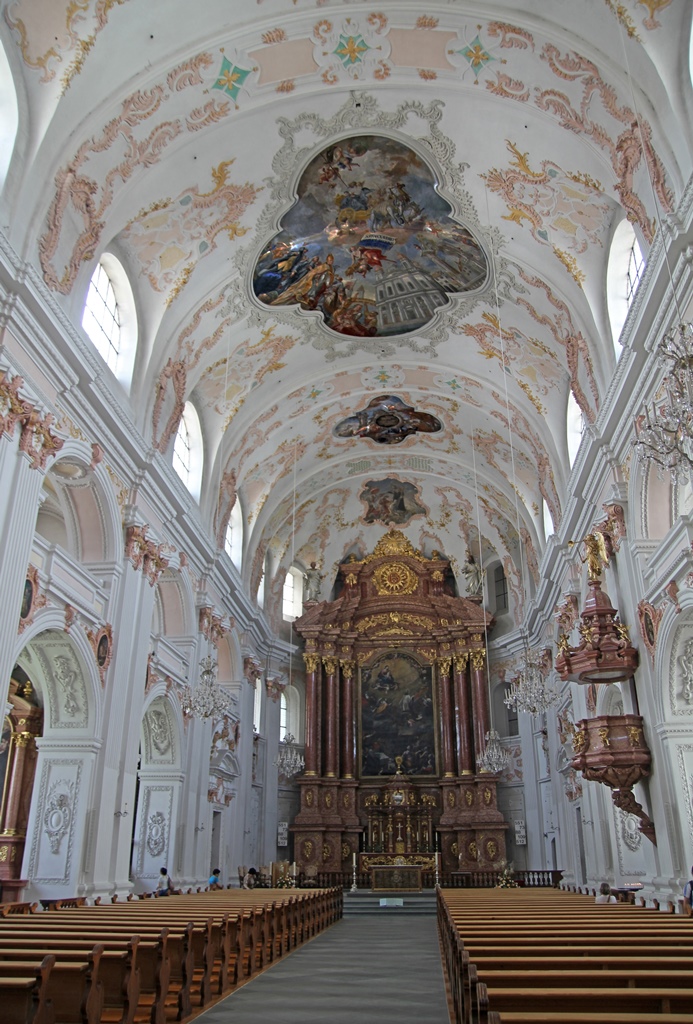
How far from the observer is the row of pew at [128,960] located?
4637 mm

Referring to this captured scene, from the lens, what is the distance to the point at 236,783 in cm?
2270

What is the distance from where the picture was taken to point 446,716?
27.6m

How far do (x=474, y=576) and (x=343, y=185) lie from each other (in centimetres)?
1583

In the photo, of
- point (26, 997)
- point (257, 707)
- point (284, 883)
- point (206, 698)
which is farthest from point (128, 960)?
point (257, 707)

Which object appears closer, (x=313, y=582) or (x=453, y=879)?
(x=453, y=879)

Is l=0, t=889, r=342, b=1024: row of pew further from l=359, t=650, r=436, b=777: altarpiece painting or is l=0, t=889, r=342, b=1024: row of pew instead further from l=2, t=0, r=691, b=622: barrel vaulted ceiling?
l=359, t=650, r=436, b=777: altarpiece painting

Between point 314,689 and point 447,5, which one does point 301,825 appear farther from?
point 447,5

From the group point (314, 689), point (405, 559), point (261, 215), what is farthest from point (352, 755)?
point (261, 215)

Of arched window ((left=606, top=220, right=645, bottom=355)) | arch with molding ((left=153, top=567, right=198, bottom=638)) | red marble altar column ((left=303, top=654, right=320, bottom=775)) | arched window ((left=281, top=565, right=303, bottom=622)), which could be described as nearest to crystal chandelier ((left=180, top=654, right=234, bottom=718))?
arch with molding ((left=153, top=567, right=198, bottom=638))

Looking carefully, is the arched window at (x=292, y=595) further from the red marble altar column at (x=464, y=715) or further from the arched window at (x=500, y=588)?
the arched window at (x=500, y=588)

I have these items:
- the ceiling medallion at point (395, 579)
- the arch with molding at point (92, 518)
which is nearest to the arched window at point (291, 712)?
the ceiling medallion at point (395, 579)

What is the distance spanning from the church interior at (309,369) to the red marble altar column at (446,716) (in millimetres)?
1905

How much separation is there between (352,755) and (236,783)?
586 cm

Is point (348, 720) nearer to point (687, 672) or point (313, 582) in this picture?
point (313, 582)
